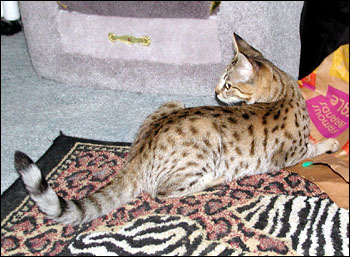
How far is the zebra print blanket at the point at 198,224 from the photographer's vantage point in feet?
5.69

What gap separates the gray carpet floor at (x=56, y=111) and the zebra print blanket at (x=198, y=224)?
36 cm

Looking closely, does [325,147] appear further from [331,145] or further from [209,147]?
[209,147]

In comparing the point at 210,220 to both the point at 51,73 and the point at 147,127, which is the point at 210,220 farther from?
the point at 51,73

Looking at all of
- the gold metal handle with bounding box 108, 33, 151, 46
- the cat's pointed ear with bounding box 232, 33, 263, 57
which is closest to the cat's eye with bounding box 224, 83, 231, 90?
the cat's pointed ear with bounding box 232, 33, 263, 57

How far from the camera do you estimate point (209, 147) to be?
1879 mm

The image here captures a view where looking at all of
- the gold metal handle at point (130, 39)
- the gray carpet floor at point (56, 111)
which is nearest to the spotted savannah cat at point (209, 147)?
the gray carpet floor at point (56, 111)

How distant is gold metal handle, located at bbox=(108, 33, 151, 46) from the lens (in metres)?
2.69

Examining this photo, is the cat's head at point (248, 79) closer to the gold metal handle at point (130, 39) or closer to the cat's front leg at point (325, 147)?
the cat's front leg at point (325, 147)

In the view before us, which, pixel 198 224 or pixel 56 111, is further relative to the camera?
pixel 56 111

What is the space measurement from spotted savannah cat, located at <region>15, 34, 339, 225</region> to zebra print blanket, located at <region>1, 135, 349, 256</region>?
0.07 metres

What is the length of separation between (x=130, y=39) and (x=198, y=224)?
1.36 meters

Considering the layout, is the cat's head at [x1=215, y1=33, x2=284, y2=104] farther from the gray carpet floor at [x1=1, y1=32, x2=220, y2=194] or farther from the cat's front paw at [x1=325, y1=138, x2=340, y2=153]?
the gray carpet floor at [x1=1, y1=32, x2=220, y2=194]

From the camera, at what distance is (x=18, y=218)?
1.90 meters

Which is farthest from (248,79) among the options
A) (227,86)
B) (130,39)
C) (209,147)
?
(130,39)
